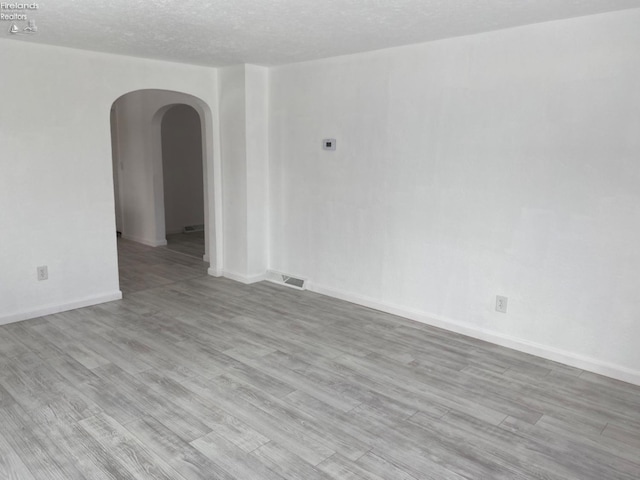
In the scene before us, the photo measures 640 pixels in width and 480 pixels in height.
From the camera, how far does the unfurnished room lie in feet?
8.27

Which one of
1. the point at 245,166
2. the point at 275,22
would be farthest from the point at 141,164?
the point at 275,22

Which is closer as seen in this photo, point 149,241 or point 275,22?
point 275,22

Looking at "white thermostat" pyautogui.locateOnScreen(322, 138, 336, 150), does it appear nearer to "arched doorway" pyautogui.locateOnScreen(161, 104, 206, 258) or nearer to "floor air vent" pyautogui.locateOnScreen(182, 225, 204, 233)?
"arched doorway" pyautogui.locateOnScreen(161, 104, 206, 258)

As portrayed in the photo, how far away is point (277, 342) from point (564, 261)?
7.16 ft

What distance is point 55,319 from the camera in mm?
4125

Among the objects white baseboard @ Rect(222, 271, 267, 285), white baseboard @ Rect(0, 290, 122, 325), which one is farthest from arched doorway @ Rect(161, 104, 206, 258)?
white baseboard @ Rect(0, 290, 122, 325)

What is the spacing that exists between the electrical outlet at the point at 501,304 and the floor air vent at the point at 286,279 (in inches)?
82.7

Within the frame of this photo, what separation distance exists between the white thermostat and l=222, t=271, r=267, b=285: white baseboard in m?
1.67

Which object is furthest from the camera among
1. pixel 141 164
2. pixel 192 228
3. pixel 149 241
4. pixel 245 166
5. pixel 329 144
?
pixel 192 228

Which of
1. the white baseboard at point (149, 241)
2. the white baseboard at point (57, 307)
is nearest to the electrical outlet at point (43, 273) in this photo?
the white baseboard at point (57, 307)

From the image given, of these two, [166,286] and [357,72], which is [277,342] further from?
[357,72]

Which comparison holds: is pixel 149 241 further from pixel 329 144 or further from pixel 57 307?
pixel 329 144

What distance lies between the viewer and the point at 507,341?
3.65 metres

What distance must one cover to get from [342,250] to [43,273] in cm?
271
